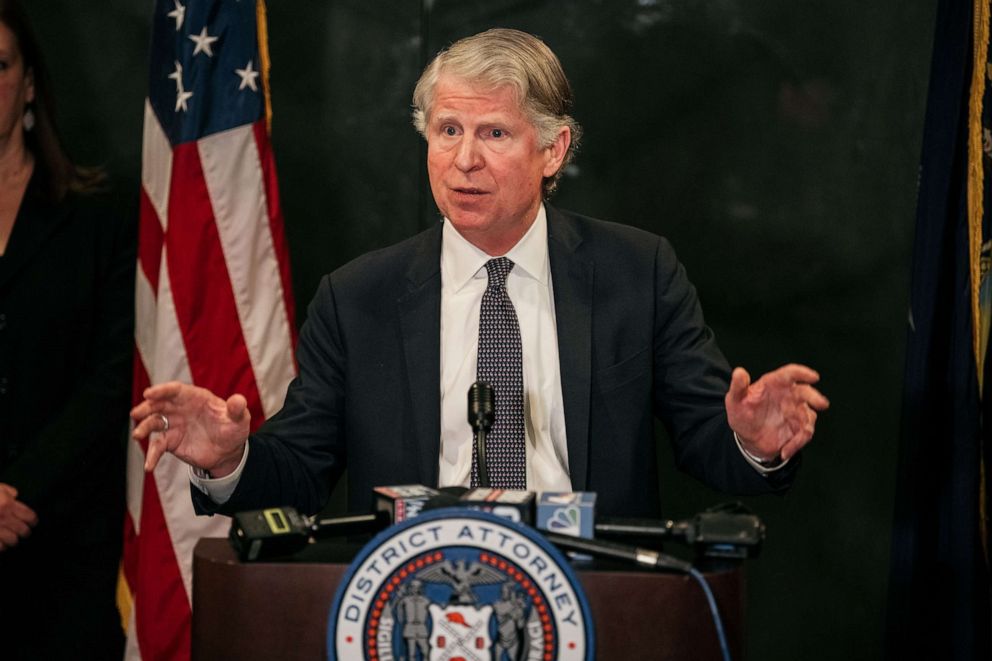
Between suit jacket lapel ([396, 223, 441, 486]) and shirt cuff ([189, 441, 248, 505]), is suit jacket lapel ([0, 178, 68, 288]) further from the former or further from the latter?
shirt cuff ([189, 441, 248, 505])

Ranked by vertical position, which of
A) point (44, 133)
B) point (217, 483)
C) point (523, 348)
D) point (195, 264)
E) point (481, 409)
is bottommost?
point (217, 483)

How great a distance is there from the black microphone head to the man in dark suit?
494 mm

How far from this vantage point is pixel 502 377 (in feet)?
7.14

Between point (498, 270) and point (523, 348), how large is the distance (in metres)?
0.17

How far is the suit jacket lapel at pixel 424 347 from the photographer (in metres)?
2.15

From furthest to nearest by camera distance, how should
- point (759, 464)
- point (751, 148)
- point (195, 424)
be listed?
point (751, 148) < point (759, 464) < point (195, 424)

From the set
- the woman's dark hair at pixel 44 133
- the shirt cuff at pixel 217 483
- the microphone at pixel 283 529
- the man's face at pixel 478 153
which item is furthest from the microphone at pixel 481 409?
the woman's dark hair at pixel 44 133

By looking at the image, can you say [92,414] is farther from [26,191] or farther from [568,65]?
[568,65]

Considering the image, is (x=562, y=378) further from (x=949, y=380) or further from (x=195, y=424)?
(x=949, y=380)

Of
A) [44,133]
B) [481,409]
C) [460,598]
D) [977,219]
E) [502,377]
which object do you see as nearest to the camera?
[460,598]

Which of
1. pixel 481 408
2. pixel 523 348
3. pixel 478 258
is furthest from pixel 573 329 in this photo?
pixel 481 408

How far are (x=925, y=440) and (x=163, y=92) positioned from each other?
77.8 inches

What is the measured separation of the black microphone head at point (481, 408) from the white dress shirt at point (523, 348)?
0.51m

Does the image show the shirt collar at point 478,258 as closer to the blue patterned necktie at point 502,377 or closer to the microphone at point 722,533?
the blue patterned necktie at point 502,377
